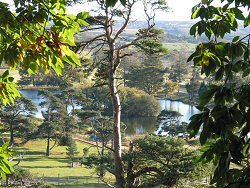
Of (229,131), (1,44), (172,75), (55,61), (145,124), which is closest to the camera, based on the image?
(229,131)

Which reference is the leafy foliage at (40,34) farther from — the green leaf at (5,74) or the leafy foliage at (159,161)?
the leafy foliage at (159,161)

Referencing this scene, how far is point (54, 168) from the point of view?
52.2 ft

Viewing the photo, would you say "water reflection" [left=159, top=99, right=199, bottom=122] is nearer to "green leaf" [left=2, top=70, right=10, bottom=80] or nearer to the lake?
the lake

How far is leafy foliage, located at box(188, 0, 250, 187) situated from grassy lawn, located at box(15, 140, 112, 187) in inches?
474

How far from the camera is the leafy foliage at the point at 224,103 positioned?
3.52ft

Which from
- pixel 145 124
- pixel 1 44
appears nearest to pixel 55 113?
pixel 145 124

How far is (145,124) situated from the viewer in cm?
2450

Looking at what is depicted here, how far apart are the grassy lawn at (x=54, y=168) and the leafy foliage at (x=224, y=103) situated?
1203 cm

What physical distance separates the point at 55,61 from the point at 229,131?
57 centimetres

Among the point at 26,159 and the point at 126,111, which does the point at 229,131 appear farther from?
the point at 126,111

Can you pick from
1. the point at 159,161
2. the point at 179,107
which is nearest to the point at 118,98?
the point at 159,161

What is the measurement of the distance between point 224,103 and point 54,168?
15.4 m

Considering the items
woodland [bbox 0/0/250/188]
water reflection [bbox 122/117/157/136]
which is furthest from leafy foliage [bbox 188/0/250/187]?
water reflection [bbox 122/117/157/136]

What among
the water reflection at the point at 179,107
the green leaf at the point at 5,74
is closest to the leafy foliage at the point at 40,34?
the green leaf at the point at 5,74
